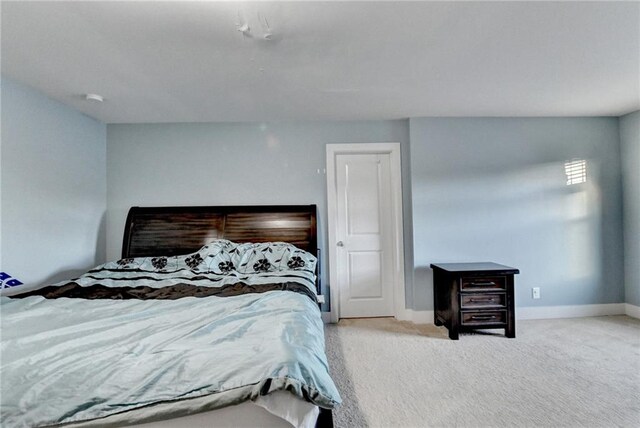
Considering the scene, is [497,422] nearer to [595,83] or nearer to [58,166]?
[595,83]

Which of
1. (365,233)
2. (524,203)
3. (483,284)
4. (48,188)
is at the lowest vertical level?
(483,284)

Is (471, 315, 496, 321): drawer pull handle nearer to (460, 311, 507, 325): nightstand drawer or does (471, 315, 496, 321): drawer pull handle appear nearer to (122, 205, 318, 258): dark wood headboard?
(460, 311, 507, 325): nightstand drawer

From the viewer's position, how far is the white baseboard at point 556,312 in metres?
3.78

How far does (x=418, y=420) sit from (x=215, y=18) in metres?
2.55

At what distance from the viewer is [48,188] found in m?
2.97

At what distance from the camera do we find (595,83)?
115 inches

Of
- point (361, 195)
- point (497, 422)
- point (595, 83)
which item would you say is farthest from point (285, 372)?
point (595, 83)

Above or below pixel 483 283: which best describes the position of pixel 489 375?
below

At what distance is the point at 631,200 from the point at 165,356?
491 centimetres

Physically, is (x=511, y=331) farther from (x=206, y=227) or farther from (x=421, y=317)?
(x=206, y=227)

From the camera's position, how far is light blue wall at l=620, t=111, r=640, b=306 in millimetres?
3775

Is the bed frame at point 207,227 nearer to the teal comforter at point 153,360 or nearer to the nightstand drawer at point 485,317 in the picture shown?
the nightstand drawer at point 485,317

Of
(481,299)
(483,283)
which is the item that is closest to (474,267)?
(483,283)

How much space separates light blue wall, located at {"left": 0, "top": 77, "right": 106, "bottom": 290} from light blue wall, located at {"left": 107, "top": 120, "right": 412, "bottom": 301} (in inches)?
8.2
